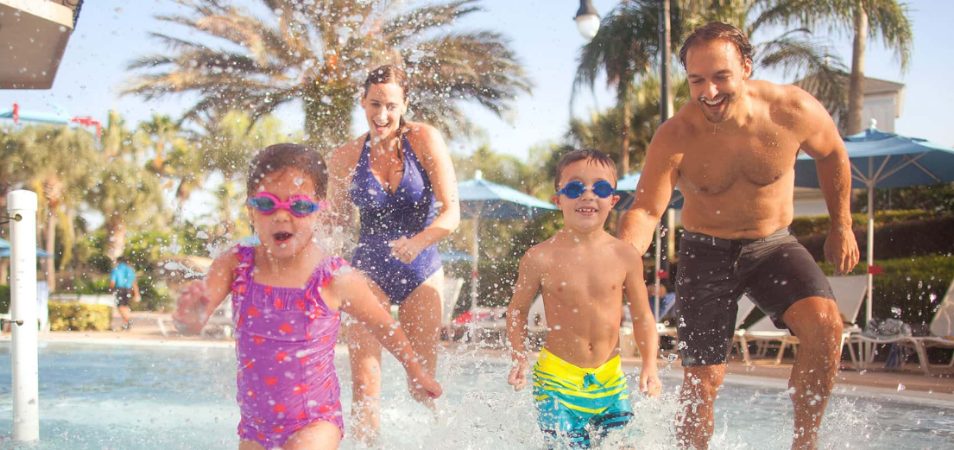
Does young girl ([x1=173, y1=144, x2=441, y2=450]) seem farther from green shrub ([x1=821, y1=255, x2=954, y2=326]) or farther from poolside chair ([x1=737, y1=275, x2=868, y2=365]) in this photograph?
green shrub ([x1=821, y1=255, x2=954, y2=326])

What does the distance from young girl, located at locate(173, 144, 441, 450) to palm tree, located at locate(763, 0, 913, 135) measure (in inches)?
706

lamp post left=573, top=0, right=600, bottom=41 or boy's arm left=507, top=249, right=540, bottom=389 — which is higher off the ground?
lamp post left=573, top=0, right=600, bottom=41

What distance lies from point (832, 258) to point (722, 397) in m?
3.22

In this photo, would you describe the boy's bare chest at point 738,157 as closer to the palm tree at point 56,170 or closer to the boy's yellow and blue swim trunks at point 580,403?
the boy's yellow and blue swim trunks at point 580,403

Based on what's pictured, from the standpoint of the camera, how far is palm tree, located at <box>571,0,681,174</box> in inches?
869

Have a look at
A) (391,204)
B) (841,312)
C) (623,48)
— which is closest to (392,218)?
(391,204)

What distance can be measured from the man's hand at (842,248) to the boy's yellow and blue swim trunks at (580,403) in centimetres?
118

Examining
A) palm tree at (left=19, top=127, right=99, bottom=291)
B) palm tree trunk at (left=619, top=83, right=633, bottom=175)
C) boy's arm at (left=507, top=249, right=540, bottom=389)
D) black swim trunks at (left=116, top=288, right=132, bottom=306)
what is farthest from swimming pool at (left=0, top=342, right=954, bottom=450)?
palm tree at (left=19, top=127, right=99, bottom=291)

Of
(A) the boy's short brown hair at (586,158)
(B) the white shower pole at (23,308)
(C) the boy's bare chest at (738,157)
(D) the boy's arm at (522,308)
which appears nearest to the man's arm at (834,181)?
(C) the boy's bare chest at (738,157)

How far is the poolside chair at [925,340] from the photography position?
8695 mm

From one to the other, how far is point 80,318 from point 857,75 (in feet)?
55.8

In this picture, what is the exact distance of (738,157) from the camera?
3605 mm

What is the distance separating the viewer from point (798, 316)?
3.55 m

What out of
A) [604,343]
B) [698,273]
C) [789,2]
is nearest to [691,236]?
[698,273]
